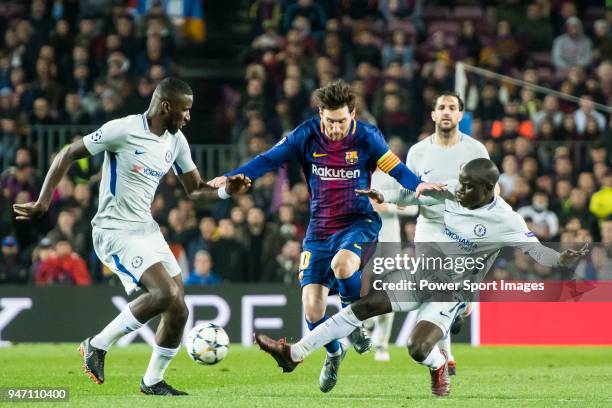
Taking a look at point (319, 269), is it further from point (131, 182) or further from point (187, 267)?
point (187, 267)

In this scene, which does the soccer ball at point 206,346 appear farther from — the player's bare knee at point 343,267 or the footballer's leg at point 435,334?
the footballer's leg at point 435,334

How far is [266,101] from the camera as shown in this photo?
19.1m

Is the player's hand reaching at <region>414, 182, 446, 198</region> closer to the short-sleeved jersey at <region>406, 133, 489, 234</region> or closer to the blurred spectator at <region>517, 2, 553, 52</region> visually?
the short-sleeved jersey at <region>406, 133, 489, 234</region>

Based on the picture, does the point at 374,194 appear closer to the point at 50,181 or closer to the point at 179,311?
the point at 179,311

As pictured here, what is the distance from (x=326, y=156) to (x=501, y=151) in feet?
26.6

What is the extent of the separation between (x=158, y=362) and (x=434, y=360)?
2072 millimetres

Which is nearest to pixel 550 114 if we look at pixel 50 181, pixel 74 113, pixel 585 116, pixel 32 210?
pixel 585 116

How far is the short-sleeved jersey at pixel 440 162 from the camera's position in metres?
11.5

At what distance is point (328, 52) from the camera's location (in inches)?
777

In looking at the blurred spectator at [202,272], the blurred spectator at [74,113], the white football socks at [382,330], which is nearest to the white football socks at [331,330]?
the white football socks at [382,330]

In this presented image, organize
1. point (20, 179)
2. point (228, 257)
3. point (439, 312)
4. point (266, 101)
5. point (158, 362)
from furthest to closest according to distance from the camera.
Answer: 1. point (266, 101)
2. point (20, 179)
3. point (228, 257)
4. point (439, 312)
5. point (158, 362)

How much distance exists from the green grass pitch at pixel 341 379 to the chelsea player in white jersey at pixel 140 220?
0.41 metres

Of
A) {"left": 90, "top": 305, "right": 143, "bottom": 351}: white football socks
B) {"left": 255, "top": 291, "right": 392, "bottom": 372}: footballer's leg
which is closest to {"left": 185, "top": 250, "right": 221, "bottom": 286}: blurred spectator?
{"left": 90, "top": 305, "right": 143, "bottom": 351}: white football socks

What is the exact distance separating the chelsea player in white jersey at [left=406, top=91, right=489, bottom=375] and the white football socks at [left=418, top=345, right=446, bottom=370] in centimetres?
150
